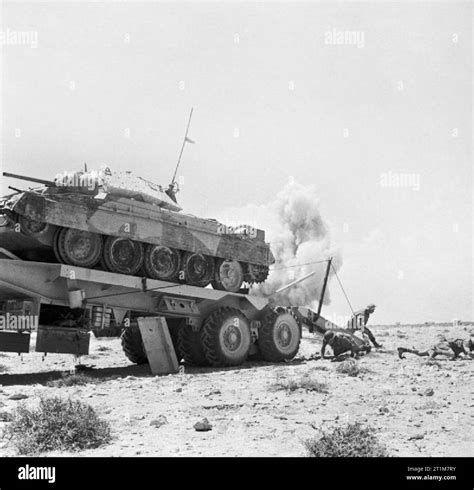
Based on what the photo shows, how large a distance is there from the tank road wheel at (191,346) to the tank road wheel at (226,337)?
0.19 meters

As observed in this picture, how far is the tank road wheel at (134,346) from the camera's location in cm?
1859

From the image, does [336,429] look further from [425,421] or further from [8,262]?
[8,262]

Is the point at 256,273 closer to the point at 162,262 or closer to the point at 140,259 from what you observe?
the point at 162,262

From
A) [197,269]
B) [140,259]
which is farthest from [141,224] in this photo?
[197,269]

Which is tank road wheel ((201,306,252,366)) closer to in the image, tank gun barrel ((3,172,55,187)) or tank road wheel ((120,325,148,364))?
tank road wheel ((120,325,148,364))

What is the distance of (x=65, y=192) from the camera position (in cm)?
1434

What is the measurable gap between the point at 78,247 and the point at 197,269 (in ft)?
12.0

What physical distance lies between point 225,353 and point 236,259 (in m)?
2.81

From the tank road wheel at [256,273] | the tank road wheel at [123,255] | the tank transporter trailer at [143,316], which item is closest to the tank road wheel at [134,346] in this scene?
the tank transporter trailer at [143,316]

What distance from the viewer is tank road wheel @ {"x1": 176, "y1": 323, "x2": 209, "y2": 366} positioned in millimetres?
16625

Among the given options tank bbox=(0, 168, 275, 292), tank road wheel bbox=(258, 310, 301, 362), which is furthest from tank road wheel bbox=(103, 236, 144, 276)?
tank road wheel bbox=(258, 310, 301, 362)

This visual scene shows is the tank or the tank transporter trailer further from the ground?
the tank

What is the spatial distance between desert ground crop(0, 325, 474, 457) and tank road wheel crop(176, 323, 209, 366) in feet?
2.08
